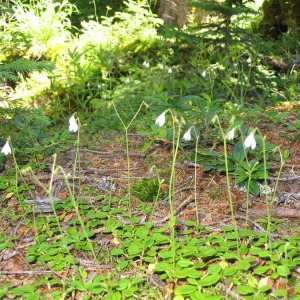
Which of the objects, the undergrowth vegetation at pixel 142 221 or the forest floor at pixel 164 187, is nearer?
the undergrowth vegetation at pixel 142 221

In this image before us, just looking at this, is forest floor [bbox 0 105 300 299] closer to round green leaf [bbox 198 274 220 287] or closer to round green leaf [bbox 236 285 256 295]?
round green leaf [bbox 198 274 220 287]

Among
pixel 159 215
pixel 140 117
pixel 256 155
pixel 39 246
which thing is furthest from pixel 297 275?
pixel 140 117

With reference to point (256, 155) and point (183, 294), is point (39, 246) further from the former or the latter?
point (256, 155)

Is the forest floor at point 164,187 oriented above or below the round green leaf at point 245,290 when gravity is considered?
below

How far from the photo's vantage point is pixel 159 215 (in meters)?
2.60

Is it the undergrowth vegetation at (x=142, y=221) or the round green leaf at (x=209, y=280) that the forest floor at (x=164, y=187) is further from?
the round green leaf at (x=209, y=280)

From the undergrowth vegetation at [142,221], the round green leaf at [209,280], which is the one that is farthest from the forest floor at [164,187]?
the round green leaf at [209,280]

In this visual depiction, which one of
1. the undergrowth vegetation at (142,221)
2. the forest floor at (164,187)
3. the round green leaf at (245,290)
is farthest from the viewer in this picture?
the forest floor at (164,187)

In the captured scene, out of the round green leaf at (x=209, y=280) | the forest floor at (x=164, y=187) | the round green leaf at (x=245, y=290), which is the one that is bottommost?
the forest floor at (x=164, y=187)

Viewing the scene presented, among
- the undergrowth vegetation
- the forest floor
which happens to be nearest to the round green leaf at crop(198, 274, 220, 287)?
the undergrowth vegetation

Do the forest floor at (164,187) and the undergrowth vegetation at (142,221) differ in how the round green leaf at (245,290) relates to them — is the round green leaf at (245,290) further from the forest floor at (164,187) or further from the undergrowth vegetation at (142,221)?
the forest floor at (164,187)

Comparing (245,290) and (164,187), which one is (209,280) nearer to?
(245,290)

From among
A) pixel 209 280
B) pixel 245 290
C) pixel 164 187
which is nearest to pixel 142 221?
pixel 164 187

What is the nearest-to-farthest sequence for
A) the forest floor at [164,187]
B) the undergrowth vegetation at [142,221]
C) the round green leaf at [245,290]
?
the round green leaf at [245,290]
the undergrowth vegetation at [142,221]
the forest floor at [164,187]
